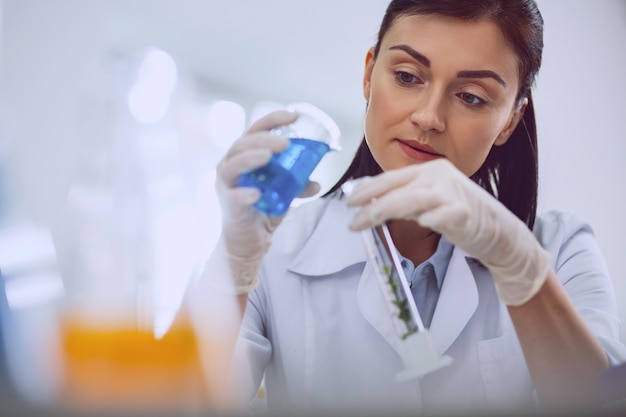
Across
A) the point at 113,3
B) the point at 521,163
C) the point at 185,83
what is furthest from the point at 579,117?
the point at 113,3

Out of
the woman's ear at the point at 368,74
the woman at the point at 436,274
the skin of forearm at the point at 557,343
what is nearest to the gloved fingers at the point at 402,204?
the woman at the point at 436,274

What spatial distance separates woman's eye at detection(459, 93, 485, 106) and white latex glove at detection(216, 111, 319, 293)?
1.07 ft

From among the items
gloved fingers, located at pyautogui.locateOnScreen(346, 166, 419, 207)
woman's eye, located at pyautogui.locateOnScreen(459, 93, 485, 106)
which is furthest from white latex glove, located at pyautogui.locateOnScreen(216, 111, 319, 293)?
woman's eye, located at pyautogui.locateOnScreen(459, 93, 485, 106)

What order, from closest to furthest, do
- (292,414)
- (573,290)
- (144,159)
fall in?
(292,414) < (144,159) < (573,290)

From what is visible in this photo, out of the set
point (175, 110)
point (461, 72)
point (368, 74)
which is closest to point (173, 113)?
point (175, 110)

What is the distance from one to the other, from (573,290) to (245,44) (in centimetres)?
79

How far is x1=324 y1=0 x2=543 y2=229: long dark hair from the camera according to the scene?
99cm

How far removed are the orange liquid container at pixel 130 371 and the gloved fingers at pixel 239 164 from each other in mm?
230

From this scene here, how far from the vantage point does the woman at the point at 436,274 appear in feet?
2.64

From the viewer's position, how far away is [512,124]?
1132mm

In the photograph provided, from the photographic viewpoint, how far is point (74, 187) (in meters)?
0.91

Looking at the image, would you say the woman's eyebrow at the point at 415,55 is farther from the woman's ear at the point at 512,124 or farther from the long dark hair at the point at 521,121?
the woman's ear at the point at 512,124

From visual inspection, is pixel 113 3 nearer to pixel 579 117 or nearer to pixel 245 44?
pixel 245 44

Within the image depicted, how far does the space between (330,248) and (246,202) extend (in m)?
0.42
